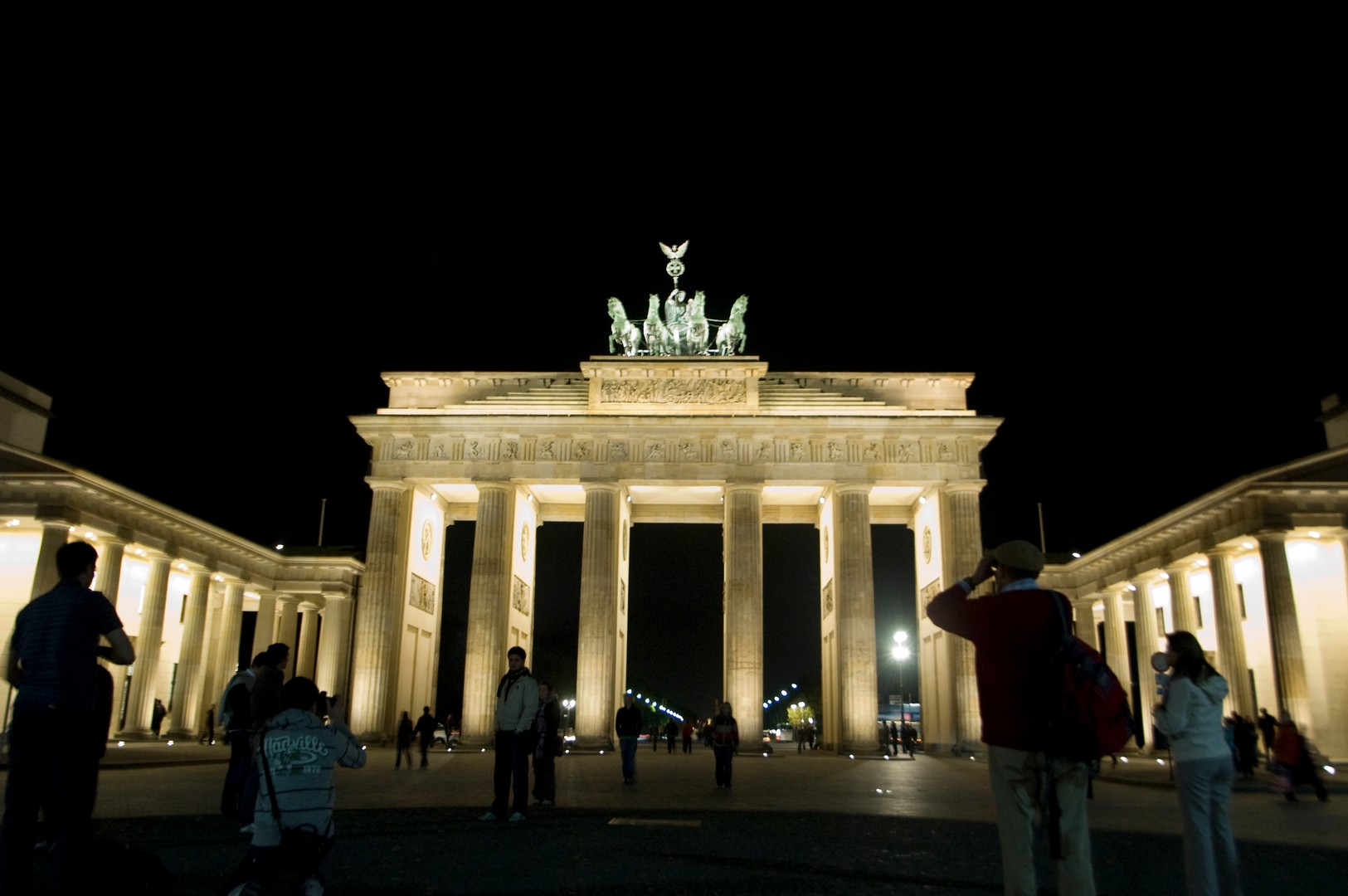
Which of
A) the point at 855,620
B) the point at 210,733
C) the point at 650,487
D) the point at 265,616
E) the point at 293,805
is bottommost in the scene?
the point at 210,733

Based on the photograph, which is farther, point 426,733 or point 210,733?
point 210,733

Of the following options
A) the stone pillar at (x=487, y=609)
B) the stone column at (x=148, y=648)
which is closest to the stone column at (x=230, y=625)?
the stone column at (x=148, y=648)

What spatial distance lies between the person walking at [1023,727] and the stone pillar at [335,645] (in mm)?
45757

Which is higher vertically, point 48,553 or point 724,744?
point 48,553

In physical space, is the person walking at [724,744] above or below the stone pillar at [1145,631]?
below

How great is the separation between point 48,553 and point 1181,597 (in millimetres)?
40271

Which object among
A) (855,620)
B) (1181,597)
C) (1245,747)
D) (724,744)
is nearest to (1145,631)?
(1181,597)

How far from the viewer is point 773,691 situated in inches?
5546

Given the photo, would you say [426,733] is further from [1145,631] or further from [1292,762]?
[1145,631]

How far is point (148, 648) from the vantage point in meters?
39.0

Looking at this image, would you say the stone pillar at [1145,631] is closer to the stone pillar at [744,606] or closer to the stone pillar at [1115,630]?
the stone pillar at [1115,630]

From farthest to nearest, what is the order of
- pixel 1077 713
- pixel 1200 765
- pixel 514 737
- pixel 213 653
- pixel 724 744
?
pixel 213 653
pixel 724 744
pixel 514 737
pixel 1200 765
pixel 1077 713

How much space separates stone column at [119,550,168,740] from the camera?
38.8 metres

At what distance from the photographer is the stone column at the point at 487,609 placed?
39594 mm
